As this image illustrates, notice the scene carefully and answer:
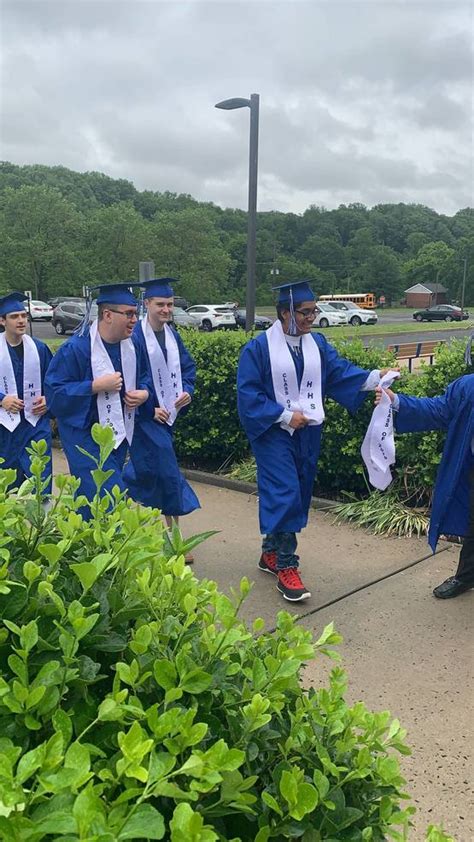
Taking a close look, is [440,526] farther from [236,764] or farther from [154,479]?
[236,764]

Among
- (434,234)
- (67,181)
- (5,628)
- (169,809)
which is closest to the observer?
(169,809)

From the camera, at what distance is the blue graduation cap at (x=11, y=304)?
5.24m

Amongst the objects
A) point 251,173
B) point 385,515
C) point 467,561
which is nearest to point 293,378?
point 467,561

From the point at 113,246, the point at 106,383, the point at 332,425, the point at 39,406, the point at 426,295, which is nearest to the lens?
the point at 106,383

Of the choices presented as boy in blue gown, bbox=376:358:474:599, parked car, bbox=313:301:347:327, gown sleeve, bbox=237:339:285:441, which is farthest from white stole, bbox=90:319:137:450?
parked car, bbox=313:301:347:327

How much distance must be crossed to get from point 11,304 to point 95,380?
1307 millimetres

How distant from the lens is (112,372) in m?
4.52

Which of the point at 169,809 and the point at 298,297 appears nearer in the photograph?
the point at 169,809

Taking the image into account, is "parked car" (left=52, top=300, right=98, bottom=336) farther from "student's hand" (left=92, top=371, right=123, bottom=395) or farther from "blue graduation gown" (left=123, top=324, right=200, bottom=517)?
"student's hand" (left=92, top=371, right=123, bottom=395)

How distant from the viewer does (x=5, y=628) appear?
4.07 ft

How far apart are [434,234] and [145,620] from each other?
5080 inches

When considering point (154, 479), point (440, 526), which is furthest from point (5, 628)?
point (154, 479)

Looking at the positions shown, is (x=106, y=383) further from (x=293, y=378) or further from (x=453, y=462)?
(x=453, y=462)

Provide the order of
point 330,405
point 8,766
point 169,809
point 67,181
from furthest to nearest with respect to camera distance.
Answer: point 67,181 → point 330,405 → point 169,809 → point 8,766
